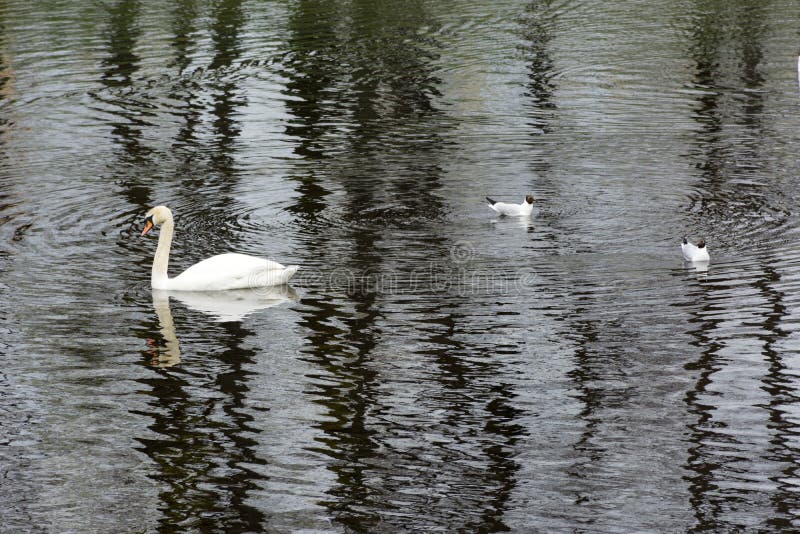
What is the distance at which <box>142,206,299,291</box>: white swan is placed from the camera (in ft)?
46.0

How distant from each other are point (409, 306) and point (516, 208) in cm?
375

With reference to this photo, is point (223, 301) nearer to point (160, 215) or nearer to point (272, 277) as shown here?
point (272, 277)

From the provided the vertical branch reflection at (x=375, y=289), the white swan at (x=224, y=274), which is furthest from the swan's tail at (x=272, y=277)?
the vertical branch reflection at (x=375, y=289)

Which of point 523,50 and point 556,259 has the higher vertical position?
point 523,50

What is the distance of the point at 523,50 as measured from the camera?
31.7 meters

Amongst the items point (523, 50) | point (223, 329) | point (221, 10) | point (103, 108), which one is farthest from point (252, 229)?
point (221, 10)

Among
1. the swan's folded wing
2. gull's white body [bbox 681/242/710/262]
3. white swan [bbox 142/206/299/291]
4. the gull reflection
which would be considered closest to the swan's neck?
white swan [bbox 142/206/299/291]

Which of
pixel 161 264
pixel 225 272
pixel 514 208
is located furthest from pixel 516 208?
pixel 161 264

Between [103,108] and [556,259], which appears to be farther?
[103,108]

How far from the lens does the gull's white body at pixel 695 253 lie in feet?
47.1

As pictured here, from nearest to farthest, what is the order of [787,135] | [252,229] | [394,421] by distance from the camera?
[394,421]
[252,229]
[787,135]

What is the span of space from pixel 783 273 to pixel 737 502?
18.7ft

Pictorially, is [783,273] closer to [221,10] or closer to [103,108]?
[103,108]

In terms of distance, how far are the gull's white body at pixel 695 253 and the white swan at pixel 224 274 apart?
420 centimetres
